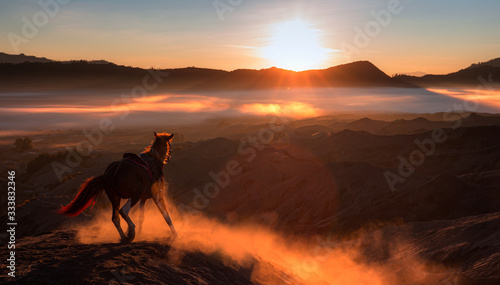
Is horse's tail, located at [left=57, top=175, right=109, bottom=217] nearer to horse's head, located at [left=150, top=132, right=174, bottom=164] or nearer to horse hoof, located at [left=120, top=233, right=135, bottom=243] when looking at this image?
horse hoof, located at [left=120, top=233, right=135, bottom=243]

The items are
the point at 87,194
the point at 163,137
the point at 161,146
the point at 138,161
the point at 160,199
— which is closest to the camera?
the point at 87,194

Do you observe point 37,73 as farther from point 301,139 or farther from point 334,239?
point 334,239

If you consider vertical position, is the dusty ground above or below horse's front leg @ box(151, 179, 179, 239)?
below

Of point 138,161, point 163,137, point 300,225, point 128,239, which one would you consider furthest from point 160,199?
point 300,225

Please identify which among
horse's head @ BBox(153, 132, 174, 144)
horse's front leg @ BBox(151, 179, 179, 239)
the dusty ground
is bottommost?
the dusty ground

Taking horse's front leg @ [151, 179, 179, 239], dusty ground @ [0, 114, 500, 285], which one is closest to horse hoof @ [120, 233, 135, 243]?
dusty ground @ [0, 114, 500, 285]

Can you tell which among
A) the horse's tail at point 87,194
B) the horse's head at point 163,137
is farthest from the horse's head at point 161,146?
the horse's tail at point 87,194

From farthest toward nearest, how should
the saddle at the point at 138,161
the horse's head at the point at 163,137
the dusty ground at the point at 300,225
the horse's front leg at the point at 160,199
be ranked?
1. the horse's head at the point at 163,137
2. the horse's front leg at the point at 160,199
3. the saddle at the point at 138,161
4. the dusty ground at the point at 300,225

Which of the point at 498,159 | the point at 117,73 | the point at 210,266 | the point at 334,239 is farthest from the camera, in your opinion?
the point at 117,73

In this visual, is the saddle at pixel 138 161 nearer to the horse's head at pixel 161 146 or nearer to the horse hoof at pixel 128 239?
the horse's head at pixel 161 146

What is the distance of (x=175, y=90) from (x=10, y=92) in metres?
66.2

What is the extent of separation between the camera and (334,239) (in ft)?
81.5

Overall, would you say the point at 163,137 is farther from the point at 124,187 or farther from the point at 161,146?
the point at 124,187

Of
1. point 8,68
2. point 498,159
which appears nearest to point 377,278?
point 498,159
